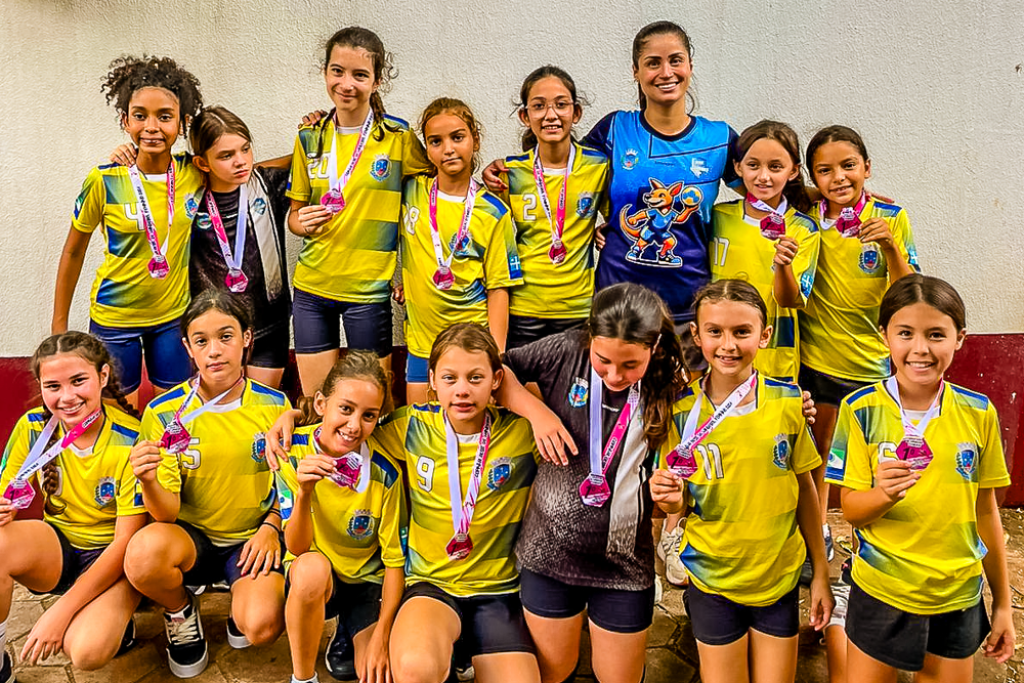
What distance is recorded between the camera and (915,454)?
2.41 meters

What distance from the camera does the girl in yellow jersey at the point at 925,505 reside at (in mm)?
2449

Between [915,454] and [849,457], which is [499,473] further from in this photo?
[915,454]

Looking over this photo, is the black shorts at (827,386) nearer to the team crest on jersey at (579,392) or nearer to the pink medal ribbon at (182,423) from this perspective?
the team crest on jersey at (579,392)

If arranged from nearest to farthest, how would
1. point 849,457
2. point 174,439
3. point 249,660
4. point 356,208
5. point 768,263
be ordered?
point 849,457, point 174,439, point 249,660, point 768,263, point 356,208

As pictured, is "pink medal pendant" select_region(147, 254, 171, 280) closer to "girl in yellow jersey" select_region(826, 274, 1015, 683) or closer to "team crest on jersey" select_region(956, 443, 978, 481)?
"girl in yellow jersey" select_region(826, 274, 1015, 683)

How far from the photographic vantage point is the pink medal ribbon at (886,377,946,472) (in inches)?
94.8

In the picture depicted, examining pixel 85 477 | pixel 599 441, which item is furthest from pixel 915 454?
pixel 85 477

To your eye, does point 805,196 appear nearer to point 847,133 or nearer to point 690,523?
point 847,133

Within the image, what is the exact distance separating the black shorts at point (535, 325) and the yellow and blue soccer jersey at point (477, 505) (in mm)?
791

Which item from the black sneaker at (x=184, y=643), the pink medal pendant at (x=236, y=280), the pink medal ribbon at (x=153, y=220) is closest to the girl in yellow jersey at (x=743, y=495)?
the black sneaker at (x=184, y=643)

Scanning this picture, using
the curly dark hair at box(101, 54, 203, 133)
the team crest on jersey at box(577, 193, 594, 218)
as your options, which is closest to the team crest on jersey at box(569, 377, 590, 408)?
the team crest on jersey at box(577, 193, 594, 218)

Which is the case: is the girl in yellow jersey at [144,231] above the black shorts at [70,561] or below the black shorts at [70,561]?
above

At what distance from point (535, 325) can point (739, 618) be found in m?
1.45

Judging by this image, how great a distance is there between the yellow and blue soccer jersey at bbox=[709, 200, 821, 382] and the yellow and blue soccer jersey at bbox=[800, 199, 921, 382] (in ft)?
0.29
